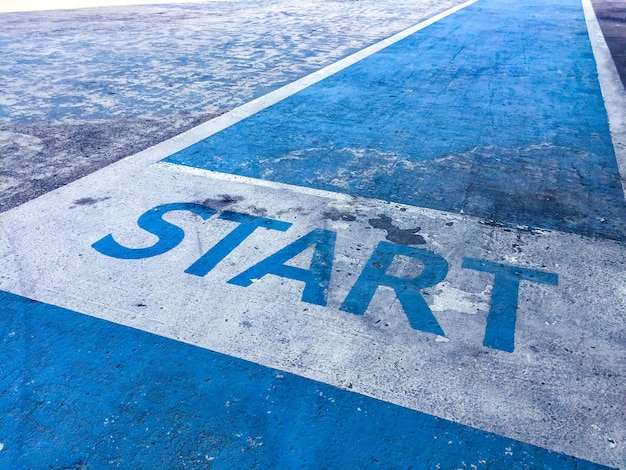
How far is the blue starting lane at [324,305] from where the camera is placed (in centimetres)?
302

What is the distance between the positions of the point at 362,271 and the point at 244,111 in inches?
193

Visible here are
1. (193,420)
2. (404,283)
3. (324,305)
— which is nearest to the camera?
(193,420)

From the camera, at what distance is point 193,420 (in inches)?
122

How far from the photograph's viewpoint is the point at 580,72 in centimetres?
1094

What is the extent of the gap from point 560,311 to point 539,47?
11.4m

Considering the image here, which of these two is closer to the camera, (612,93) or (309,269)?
(309,269)

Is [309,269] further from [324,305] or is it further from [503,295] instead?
[503,295]

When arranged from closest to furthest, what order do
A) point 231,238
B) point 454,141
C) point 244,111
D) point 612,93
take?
point 231,238 → point 454,141 → point 244,111 → point 612,93

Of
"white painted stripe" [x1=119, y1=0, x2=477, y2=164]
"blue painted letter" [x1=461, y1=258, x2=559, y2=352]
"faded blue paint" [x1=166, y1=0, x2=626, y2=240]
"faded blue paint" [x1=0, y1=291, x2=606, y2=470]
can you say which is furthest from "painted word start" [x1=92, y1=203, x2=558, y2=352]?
"white painted stripe" [x1=119, y1=0, x2=477, y2=164]

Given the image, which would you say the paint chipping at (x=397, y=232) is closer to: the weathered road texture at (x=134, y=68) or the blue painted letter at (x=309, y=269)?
the blue painted letter at (x=309, y=269)

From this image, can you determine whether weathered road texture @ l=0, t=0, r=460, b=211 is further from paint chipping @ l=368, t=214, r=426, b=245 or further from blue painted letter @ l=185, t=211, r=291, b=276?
paint chipping @ l=368, t=214, r=426, b=245

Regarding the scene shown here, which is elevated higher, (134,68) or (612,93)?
(134,68)

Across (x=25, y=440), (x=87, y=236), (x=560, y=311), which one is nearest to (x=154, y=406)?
(x=25, y=440)

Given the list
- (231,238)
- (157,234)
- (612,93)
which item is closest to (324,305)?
(231,238)
